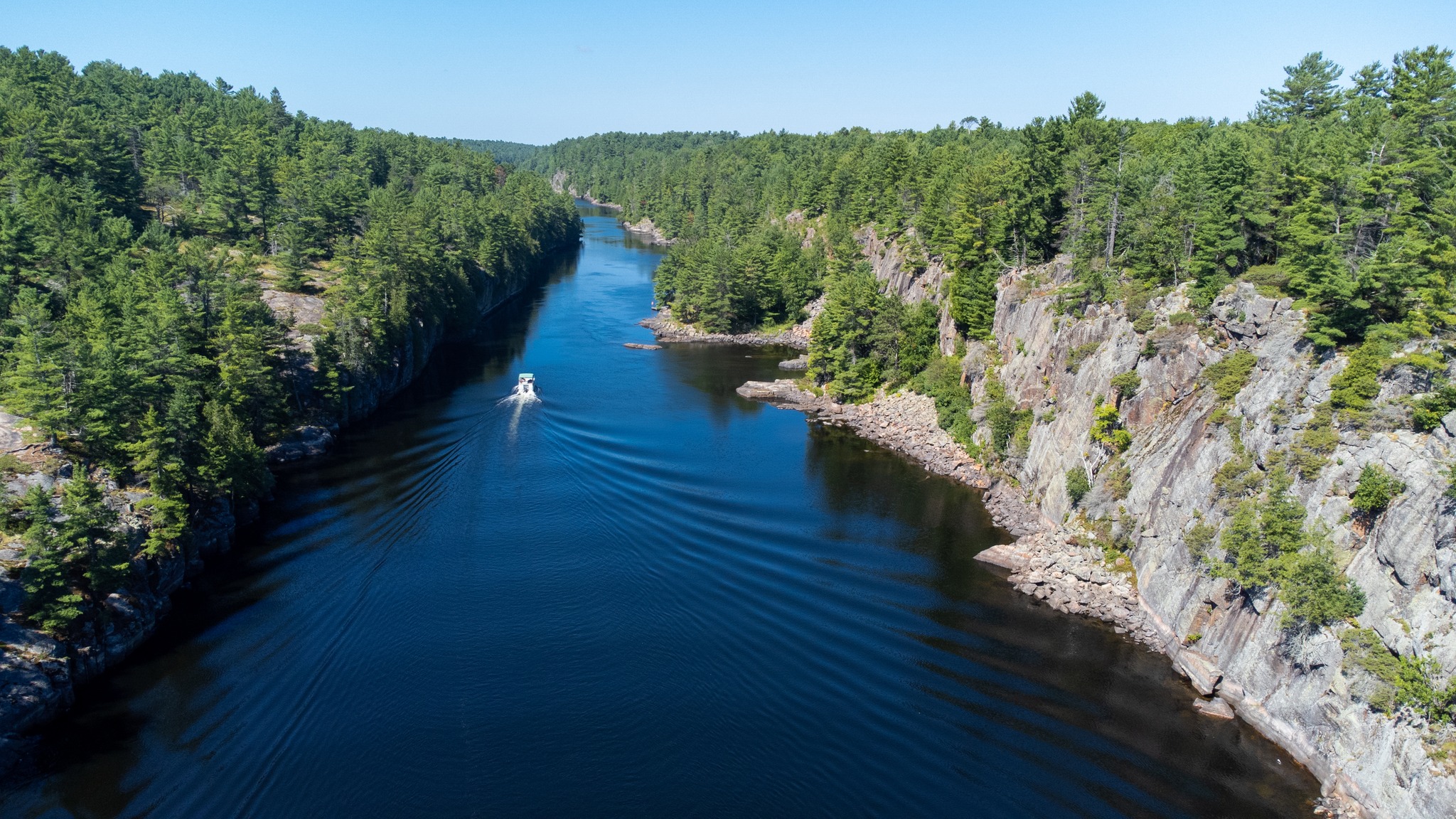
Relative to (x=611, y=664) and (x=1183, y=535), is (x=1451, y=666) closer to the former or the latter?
(x=1183, y=535)

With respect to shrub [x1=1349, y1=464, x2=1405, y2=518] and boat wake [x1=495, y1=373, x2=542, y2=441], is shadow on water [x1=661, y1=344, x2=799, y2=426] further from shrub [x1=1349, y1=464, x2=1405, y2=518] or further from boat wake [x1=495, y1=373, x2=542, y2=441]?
shrub [x1=1349, y1=464, x2=1405, y2=518]

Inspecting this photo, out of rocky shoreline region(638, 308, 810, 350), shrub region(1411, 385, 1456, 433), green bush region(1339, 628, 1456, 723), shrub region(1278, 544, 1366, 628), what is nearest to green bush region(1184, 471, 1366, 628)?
shrub region(1278, 544, 1366, 628)

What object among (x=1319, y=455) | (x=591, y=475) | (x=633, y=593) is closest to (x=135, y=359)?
(x=591, y=475)

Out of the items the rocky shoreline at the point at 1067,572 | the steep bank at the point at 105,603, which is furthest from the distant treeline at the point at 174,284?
the rocky shoreline at the point at 1067,572

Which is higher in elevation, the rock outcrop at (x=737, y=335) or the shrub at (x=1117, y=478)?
the shrub at (x=1117, y=478)

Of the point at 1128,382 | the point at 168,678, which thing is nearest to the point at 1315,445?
the point at 1128,382

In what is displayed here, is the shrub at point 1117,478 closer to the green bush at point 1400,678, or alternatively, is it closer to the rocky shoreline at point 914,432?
the rocky shoreline at point 914,432
